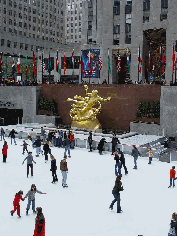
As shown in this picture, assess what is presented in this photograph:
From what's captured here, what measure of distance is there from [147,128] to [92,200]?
16.8m

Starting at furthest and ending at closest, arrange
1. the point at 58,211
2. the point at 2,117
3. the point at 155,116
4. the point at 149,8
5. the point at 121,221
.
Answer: the point at 149,8 → the point at 2,117 → the point at 155,116 → the point at 58,211 → the point at 121,221

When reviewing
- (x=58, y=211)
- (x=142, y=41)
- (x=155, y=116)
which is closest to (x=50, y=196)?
(x=58, y=211)

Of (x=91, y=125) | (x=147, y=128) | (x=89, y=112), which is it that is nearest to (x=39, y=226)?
(x=91, y=125)

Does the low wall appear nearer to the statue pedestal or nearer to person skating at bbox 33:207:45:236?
the statue pedestal

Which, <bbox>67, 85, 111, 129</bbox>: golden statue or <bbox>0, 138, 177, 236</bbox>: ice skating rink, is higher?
<bbox>67, 85, 111, 129</bbox>: golden statue

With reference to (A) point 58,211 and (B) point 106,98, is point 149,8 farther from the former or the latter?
(A) point 58,211

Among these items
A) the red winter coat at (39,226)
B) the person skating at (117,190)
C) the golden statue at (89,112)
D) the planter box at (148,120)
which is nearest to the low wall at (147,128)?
the planter box at (148,120)

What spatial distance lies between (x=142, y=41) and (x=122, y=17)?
6439 millimetres

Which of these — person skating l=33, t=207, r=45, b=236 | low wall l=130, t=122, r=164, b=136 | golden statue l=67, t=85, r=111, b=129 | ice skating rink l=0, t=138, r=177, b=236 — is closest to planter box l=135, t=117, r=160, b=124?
low wall l=130, t=122, r=164, b=136

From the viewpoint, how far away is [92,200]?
41.4 ft

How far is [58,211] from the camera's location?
11.4 metres

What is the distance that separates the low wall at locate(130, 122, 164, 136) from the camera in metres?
27.8

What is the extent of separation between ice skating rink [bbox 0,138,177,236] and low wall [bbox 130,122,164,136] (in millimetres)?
8405

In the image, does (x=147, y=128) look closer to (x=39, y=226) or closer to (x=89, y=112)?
(x=89, y=112)
